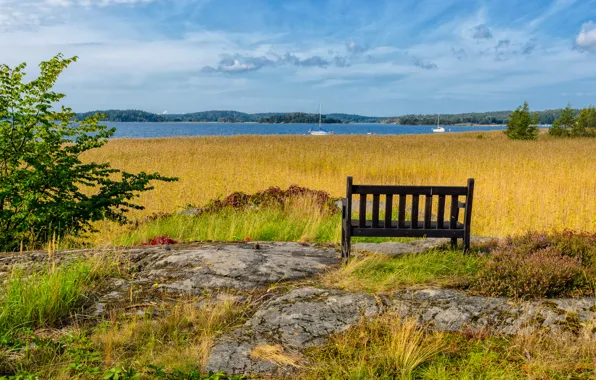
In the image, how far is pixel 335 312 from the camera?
4824mm

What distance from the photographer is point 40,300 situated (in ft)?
15.5

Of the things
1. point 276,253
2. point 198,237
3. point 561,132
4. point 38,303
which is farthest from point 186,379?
point 561,132

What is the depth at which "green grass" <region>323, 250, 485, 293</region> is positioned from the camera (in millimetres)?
5543

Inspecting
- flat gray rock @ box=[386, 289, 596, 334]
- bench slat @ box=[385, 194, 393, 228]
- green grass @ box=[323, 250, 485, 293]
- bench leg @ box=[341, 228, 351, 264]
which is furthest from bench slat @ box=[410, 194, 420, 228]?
flat gray rock @ box=[386, 289, 596, 334]

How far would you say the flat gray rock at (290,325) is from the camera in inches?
157

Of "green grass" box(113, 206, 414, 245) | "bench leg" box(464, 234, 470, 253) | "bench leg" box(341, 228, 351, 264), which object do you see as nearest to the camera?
"bench leg" box(341, 228, 351, 264)

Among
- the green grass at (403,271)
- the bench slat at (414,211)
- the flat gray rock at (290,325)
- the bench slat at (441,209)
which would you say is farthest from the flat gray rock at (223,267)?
the bench slat at (441,209)

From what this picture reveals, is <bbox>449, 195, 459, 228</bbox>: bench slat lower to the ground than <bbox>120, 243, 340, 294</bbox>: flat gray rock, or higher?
higher

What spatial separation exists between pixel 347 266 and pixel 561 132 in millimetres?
52769

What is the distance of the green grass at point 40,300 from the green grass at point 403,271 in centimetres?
291

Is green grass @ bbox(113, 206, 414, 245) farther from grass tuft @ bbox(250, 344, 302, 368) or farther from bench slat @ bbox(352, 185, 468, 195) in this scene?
grass tuft @ bbox(250, 344, 302, 368)

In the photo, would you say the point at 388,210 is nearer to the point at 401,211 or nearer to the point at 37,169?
the point at 401,211

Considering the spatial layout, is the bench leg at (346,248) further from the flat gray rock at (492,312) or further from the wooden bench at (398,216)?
the flat gray rock at (492,312)

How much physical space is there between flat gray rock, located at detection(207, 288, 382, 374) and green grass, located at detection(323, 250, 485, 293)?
1.26 feet
